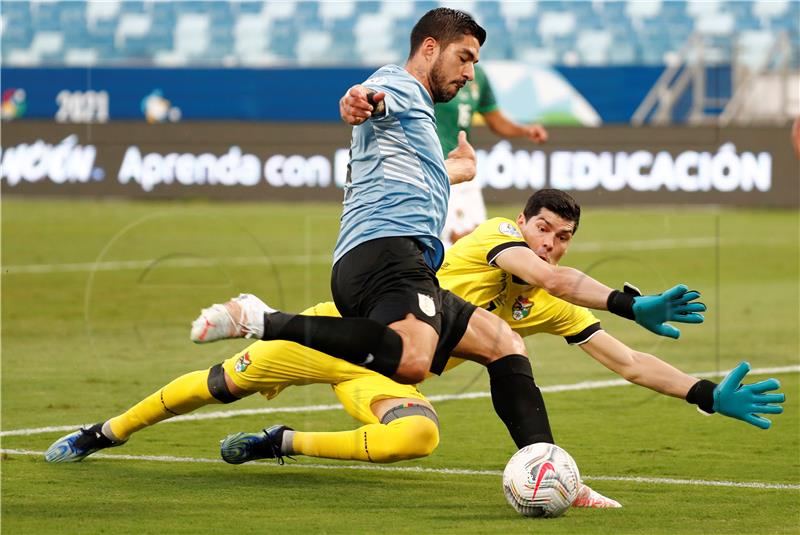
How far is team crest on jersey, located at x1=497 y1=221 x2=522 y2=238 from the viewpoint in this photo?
6012 millimetres

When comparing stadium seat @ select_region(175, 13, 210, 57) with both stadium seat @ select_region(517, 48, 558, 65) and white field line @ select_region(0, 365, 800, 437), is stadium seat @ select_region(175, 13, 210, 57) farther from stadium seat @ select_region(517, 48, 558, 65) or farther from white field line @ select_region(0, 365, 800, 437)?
white field line @ select_region(0, 365, 800, 437)

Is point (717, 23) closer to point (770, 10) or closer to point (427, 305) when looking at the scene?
point (770, 10)

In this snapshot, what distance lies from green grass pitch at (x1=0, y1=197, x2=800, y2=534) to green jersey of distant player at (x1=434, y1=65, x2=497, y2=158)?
1619mm

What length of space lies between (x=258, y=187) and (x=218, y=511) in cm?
1516

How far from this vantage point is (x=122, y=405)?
26.0ft

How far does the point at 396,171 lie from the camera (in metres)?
5.40

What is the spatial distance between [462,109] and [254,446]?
13.0ft

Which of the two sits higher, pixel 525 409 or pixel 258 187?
pixel 258 187

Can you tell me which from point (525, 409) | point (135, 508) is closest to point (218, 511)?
point (135, 508)

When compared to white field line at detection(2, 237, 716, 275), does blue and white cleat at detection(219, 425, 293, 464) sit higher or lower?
lower

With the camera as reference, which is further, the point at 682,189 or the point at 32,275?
the point at 682,189

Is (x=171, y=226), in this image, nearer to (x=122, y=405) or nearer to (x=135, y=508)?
(x=122, y=405)

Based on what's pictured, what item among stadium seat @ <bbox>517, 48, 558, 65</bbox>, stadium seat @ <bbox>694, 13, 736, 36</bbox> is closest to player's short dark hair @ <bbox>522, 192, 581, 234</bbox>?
stadium seat @ <bbox>517, 48, 558, 65</bbox>

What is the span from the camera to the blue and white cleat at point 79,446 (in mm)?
6152
